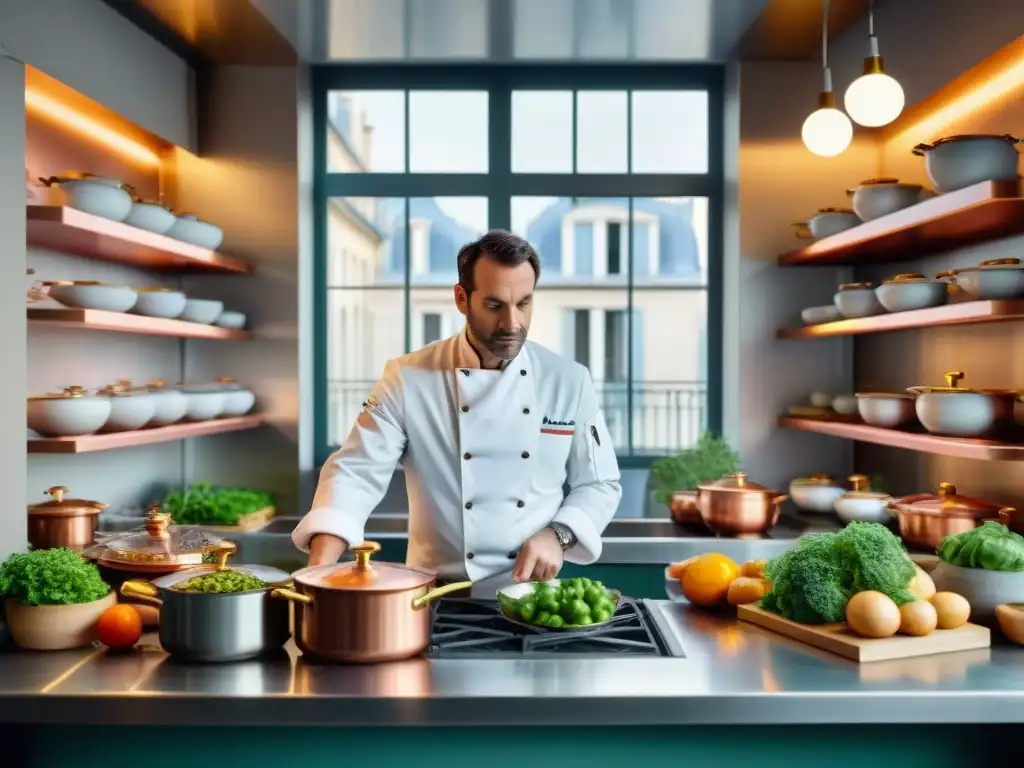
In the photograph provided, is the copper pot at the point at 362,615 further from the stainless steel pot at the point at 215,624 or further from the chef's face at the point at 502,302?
the chef's face at the point at 502,302

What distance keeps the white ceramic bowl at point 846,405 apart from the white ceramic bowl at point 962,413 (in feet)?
3.54

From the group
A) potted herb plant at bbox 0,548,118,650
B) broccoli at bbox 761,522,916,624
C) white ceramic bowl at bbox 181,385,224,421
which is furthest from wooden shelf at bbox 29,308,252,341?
broccoli at bbox 761,522,916,624

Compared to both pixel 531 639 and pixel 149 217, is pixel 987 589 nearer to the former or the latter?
pixel 531 639

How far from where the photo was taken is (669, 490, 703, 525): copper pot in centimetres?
394

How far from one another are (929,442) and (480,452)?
139 centimetres

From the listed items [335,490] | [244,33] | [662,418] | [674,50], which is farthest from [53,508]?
[662,418]

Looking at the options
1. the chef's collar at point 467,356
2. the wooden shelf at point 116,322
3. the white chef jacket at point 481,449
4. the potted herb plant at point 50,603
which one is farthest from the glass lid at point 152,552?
the wooden shelf at point 116,322

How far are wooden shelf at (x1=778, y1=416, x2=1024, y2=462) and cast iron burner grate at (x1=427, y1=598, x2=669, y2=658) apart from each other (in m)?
1.16

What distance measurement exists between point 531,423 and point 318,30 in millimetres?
2330

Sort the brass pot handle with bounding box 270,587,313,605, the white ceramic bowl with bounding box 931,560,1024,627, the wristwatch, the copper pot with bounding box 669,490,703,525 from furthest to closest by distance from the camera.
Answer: the copper pot with bounding box 669,490,703,525 < the wristwatch < the white ceramic bowl with bounding box 931,560,1024,627 < the brass pot handle with bounding box 270,587,313,605

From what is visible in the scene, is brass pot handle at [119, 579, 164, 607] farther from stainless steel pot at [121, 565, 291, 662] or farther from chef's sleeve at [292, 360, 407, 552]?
chef's sleeve at [292, 360, 407, 552]

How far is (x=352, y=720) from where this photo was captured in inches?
63.7

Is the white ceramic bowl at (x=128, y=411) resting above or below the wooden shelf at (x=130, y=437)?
above

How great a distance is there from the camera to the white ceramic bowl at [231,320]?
4148 millimetres
